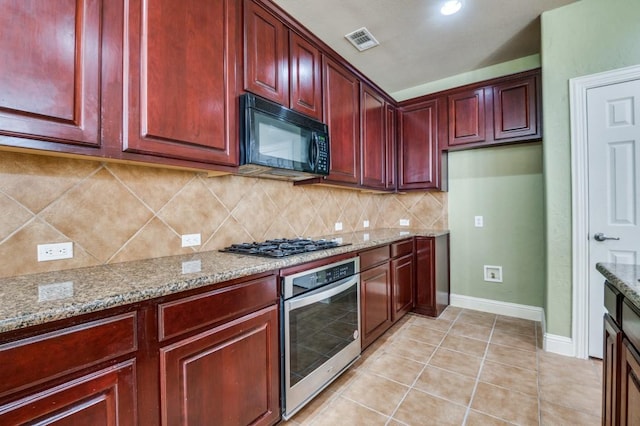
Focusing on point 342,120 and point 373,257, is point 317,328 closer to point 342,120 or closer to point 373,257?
point 373,257

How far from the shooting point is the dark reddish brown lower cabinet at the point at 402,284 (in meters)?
2.59

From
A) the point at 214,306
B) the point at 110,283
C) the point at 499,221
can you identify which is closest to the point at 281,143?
the point at 214,306

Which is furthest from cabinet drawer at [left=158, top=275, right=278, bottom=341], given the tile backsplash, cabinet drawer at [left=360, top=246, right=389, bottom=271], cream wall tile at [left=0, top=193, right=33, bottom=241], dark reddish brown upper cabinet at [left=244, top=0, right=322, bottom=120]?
dark reddish brown upper cabinet at [left=244, top=0, right=322, bottom=120]

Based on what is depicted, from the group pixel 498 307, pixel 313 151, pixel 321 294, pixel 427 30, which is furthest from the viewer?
pixel 498 307

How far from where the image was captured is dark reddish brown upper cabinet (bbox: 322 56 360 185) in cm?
228

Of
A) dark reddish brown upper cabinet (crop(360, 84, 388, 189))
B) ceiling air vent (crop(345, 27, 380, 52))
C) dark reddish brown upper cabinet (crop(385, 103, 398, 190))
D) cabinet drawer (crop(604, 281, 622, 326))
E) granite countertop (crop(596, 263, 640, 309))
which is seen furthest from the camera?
dark reddish brown upper cabinet (crop(385, 103, 398, 190))

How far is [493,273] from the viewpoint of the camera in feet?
10.2

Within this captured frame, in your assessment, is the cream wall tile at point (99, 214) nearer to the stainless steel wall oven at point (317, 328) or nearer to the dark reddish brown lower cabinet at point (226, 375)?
the dark reddish brown lower cabinet at point (226, 375)

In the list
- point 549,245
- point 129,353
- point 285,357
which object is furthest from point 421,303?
point 129,353

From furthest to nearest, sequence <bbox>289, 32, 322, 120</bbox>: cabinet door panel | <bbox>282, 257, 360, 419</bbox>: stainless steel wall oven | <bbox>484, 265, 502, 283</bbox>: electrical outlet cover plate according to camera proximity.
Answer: <bbox>484, 265, 502, 283</bbox>: electrical outlet cover plate, <bbox>289, 32, 322, 120</bbox>: cabinet door panel, <bbox>282, 257, 360, 419</bbox>: stainless steel wall oven

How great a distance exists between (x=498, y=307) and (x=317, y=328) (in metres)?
2.41

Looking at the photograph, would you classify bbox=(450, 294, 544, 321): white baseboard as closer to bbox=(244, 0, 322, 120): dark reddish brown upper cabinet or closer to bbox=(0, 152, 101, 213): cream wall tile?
bbox=(244, 0, 322, 120): dark reddish brown upper cabinet

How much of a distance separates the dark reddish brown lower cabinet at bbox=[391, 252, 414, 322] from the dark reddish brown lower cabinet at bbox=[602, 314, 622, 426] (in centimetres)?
149

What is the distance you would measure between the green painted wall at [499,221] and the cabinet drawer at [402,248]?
0.79 m
